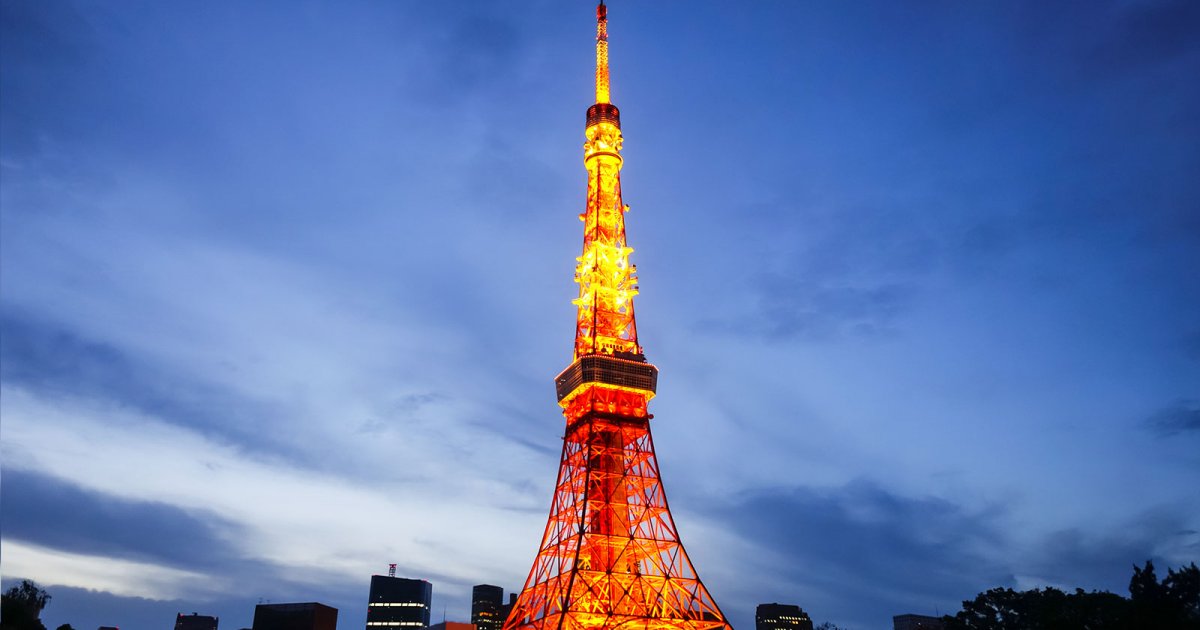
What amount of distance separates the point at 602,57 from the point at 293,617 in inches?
2863

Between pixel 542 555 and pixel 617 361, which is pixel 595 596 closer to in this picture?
pixel 542 555

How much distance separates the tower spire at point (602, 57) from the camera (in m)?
84.3

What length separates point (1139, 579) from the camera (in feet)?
196

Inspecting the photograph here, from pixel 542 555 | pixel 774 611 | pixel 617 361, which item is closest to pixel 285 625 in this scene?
pixel 542 555

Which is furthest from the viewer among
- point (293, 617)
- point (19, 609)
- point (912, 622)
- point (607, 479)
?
point (912, 622)

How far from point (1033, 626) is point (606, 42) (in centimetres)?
6099

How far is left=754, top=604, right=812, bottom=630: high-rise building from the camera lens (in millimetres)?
182750

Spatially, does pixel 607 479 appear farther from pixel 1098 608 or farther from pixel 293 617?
pixel 293 617

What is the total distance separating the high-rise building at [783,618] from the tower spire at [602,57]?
133 m

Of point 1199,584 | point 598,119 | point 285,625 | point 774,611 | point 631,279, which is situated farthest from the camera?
point 774,611

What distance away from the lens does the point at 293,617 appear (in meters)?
105

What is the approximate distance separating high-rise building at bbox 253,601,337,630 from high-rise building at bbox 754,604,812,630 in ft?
344

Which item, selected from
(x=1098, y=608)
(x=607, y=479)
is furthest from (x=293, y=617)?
(x=1098, y=608)

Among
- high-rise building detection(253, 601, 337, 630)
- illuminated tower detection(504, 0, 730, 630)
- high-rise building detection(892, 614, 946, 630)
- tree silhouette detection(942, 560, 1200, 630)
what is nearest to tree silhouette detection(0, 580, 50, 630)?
illuminated tower detection(504, 0, 730, 630)
